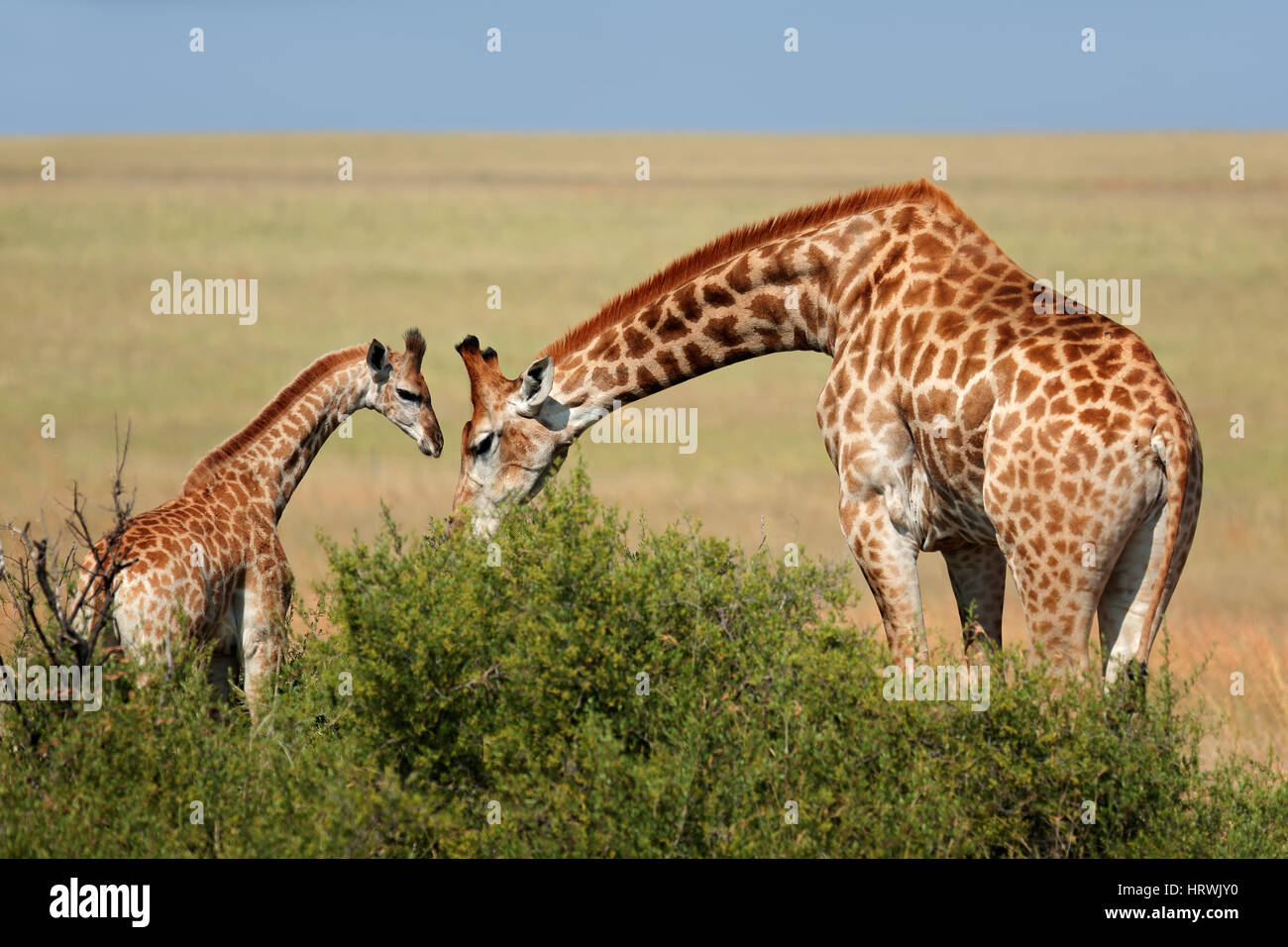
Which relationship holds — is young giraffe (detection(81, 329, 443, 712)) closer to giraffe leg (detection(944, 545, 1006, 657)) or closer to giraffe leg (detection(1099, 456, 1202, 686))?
giraffe leg (detection(944, 545, 1006, 657))

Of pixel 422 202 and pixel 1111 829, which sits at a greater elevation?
pixel 422 202

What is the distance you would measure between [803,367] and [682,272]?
33.2 metres

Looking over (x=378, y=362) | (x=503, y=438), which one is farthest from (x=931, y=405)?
(x=378, y=362)

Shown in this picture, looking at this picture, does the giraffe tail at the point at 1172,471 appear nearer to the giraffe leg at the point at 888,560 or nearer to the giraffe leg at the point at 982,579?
the giraffe leg at the point at 888,560

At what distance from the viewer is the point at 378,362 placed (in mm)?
10867

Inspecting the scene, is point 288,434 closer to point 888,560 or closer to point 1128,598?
point 888,560

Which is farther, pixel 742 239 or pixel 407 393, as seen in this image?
pixel 407 393

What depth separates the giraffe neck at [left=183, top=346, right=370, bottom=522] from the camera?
1055 cm

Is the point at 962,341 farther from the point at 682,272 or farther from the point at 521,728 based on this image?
the point at 521,728

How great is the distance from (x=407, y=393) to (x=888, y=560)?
163 inches

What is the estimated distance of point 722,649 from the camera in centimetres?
779

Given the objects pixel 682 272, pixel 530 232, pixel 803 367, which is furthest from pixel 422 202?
pixel 682 272

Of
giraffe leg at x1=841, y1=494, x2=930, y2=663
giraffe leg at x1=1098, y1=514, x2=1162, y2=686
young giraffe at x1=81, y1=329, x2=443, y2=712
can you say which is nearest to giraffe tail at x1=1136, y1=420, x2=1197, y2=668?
giraffe leg at x1=1098, y1=514, x2=1162, y2=686
